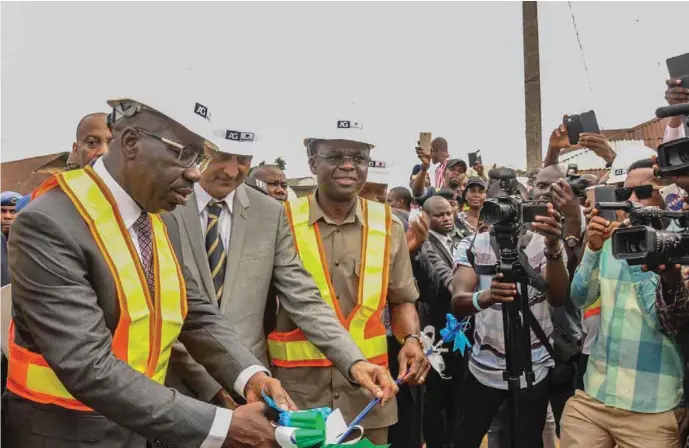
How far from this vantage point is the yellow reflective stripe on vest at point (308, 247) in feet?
11.5

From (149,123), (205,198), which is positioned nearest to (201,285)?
(205,198)

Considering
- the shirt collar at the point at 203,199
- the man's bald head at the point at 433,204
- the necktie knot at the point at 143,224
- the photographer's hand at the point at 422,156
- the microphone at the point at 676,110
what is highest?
the photographer's hand at the point at 422,156

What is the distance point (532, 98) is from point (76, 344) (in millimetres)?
11256

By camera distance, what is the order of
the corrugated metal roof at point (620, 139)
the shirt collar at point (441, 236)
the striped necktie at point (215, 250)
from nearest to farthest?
the striped necktie at point (215, 250) < the shirt collar at point (441, 236) < the corrugated metal roof at point (620, 139)

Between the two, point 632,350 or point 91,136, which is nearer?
point 632,350

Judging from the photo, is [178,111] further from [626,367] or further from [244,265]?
[626,367]

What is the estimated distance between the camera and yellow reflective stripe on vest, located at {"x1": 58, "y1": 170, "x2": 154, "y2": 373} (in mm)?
2238

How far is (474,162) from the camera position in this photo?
10.0 meters

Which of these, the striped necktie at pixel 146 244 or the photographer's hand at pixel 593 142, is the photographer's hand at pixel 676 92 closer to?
the photographer's hand at pixel 593 142

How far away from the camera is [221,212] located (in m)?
3.47

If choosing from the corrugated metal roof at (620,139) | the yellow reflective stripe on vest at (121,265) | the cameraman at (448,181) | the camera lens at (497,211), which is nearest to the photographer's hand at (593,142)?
the camera lens at (497,211)

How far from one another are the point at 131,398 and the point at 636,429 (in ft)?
8.92

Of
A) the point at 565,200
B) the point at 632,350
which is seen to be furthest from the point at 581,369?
the point at 565,200

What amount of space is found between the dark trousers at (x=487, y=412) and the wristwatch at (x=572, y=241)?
89 centimetres
